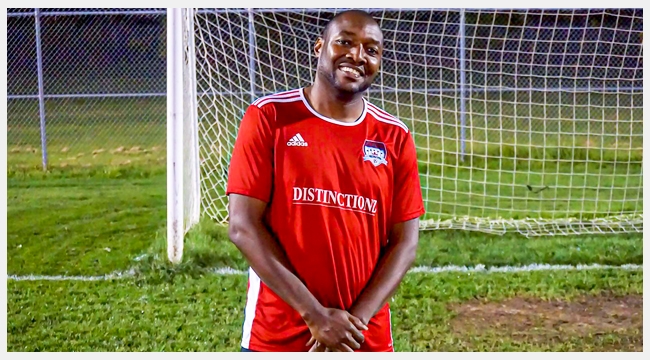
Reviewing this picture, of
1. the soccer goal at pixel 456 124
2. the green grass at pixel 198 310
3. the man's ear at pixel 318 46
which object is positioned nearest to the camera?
the man's ear at pixel 318 46

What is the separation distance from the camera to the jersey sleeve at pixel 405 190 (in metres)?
2.12

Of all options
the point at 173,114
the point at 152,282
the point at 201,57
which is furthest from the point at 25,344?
the point at 201,57

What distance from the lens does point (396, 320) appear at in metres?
4.99

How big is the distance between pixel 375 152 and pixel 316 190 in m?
0.17

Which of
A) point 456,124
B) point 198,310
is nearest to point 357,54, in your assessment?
point 198,310

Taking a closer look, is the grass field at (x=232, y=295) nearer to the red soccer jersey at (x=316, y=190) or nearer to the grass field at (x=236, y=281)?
the grass field at (x=236, y=281)

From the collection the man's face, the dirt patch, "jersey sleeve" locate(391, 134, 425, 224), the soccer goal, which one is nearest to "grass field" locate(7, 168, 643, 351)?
the dirt patch

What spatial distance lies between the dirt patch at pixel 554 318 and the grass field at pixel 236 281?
0.04 feet

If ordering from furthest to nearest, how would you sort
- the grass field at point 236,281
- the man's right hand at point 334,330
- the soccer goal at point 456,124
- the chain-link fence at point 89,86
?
the chain-link fence at point 89,86 → the soccer goal at point 456,124 → the grass field at point 236,281 → the man's right hand at point 334,330

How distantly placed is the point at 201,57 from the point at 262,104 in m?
4.56

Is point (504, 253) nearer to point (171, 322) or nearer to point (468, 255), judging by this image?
point (468, 255)

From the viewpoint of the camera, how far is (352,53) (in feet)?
6.50

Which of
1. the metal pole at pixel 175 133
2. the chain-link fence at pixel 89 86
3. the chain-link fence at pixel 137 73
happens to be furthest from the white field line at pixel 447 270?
the chain-link fence at pixel 137 73

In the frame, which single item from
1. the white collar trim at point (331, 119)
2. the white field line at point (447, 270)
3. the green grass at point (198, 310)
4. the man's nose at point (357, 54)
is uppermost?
the man's nose at point (357, 54)
